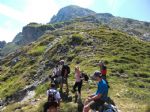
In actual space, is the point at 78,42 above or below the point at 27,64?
above

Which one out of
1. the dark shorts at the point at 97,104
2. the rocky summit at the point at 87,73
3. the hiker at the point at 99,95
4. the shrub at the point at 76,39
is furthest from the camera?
the shrub at the point at 76,39

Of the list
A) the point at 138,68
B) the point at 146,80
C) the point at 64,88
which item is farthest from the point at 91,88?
the point at 138,68

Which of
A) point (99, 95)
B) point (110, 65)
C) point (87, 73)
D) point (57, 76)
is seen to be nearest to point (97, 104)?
point (99, 95)

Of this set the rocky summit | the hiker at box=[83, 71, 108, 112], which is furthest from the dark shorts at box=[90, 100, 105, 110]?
the rocky summit

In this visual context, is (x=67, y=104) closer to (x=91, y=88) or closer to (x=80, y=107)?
(x=80, y=107)

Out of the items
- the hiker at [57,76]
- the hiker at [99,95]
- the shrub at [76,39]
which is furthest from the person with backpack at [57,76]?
the shrub at [76,39]

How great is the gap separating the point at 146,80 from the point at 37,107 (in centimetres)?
1598

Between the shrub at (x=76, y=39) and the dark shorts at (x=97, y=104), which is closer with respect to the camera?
the dark shorts at (x=97, y=104)

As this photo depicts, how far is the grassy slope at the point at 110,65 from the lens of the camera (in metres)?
32.7

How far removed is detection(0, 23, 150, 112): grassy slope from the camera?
3266cm

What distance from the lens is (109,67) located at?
46.5m

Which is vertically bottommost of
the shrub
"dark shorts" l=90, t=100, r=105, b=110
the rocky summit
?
the rocky summit

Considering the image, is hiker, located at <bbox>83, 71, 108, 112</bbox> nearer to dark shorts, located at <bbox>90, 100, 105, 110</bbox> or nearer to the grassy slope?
dark shorts, located at <bbox>90, 100, 105, 110</bbox>

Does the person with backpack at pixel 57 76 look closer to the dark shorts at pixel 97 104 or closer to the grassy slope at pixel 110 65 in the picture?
the grassy slope at pixel 110 65
